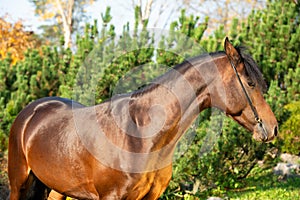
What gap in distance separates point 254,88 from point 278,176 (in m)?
6.09

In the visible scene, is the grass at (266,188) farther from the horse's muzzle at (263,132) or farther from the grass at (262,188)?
the horse's muzzle at (263,132)

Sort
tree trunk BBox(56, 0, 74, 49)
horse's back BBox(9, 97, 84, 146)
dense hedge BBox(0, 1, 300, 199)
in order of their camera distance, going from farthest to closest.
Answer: tree trunk BBox(56, 0, 74, 49)
dense hedge BBox(0, 1, 300, 199)
horse's back BBox(9, 97, 84, 146)

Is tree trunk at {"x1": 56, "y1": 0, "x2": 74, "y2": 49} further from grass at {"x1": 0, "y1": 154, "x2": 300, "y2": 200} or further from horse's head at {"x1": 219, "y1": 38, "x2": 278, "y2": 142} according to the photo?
horse's head at {"x1": 219, "y1": 38, "x2": 278, "y2": 142}

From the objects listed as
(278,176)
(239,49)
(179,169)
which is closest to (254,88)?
(239,49)

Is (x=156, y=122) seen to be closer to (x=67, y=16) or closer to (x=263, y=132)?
(x=263, y=132)

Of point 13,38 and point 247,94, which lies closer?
point 247,94

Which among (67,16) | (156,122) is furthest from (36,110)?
(67,16)

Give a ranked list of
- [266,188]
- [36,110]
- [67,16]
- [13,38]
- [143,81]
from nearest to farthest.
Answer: [36,110] → [143,81] → [266,188] → [13,38] → [67,16]

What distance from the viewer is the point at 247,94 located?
2.99 meters

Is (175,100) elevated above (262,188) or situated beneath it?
elevated above

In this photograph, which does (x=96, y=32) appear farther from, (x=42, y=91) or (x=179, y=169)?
(x=179, y=169)

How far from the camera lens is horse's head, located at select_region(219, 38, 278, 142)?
2994mm

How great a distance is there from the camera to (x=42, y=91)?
7.68m

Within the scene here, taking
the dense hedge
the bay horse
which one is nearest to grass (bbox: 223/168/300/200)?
the dense hedge
